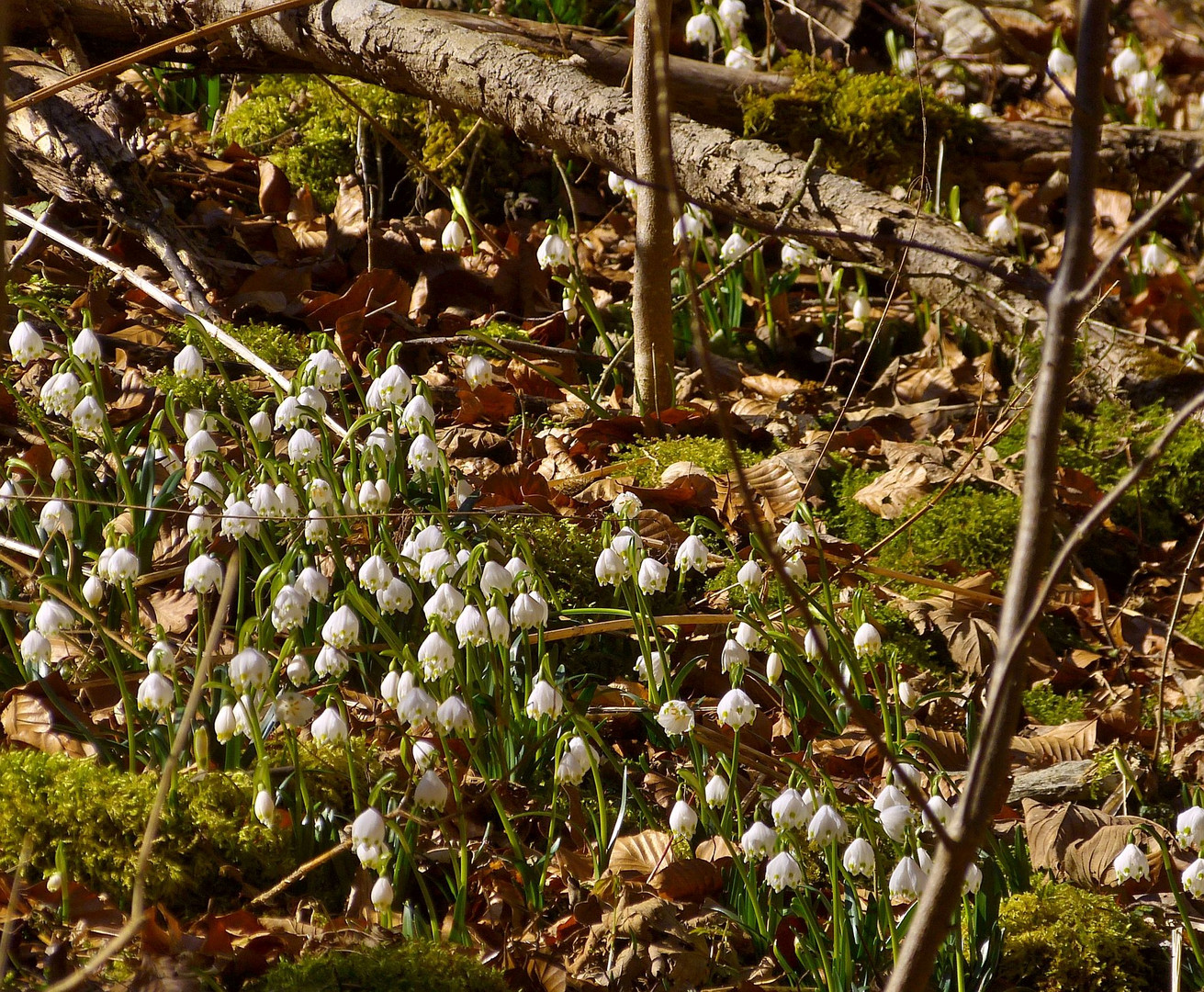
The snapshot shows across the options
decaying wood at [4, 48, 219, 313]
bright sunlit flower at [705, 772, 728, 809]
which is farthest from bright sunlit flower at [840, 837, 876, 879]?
decaying wood at [4, 48, 219, 313]

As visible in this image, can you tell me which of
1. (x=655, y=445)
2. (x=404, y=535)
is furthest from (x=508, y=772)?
(x=655, y=445)

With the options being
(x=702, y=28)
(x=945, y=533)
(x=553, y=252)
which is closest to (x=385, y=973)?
(x=945, y=533)

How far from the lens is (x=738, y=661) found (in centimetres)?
232

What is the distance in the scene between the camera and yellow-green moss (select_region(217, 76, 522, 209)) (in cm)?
488

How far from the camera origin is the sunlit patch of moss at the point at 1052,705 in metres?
3.04

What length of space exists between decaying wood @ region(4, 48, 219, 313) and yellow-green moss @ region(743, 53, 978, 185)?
2.24 m

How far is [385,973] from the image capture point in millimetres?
1790

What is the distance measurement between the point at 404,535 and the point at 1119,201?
4804 mm

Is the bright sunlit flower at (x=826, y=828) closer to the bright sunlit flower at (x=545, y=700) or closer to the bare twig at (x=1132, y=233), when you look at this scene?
the bright sunlit flower at (x=545, y=700)

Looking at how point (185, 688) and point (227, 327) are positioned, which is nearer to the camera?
point (185, 688)

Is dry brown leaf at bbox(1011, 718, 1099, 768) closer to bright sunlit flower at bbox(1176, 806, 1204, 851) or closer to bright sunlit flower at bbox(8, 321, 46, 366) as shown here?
bright sunlit flower at bbox(1176, 806, 1204, 851)

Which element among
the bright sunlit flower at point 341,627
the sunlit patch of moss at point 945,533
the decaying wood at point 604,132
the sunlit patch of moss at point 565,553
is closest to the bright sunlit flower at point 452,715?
the bright sunlit flower at point 341,627

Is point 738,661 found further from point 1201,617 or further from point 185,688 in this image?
point 1201,617

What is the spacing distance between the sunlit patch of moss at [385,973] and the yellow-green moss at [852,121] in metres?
3.56
